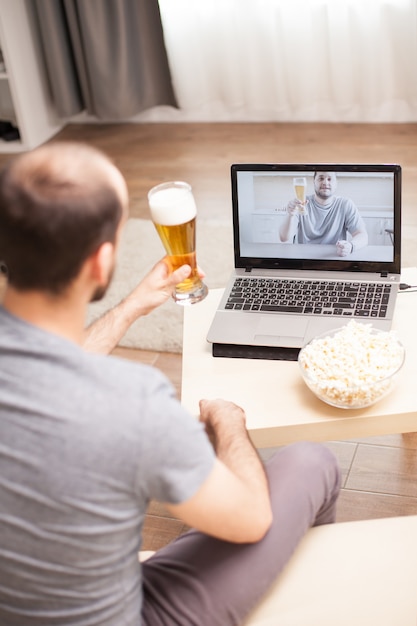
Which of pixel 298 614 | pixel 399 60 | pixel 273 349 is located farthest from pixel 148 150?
pixel 298 614

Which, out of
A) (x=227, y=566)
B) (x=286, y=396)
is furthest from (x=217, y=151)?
(x=227, y=566)

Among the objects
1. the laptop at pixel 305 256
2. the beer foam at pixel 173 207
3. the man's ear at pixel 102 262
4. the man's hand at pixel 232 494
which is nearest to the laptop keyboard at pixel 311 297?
the laptop at pixel 305 256

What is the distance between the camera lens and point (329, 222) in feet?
5.60

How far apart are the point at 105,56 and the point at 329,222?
2678mm

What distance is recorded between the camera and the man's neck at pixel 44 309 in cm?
94

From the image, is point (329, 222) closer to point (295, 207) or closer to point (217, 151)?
point (295, 207)

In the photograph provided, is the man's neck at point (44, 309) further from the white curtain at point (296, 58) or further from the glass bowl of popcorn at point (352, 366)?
the white curtain at point (296, 58)

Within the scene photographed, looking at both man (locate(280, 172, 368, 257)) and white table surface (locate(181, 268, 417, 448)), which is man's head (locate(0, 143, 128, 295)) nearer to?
white table surface (locate(181, 268, 417, 448))

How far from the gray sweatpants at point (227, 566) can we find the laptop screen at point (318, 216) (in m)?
0.63

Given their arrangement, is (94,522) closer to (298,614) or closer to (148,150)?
(298,614)

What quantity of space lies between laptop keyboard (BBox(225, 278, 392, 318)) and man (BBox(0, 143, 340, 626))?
0.69 metres

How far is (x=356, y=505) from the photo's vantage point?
1.89 meters

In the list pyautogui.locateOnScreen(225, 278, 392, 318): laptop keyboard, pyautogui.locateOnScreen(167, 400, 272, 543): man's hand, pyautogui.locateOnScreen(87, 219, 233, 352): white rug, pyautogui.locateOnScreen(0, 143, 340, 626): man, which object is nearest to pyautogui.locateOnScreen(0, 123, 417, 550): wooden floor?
pyautogui.locateOnScreen(87, 219, 233, 352): white rug

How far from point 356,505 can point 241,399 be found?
1.84ft
